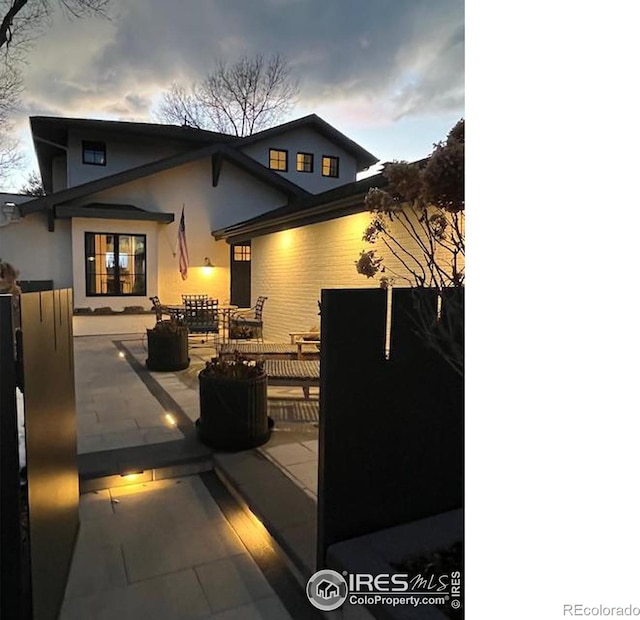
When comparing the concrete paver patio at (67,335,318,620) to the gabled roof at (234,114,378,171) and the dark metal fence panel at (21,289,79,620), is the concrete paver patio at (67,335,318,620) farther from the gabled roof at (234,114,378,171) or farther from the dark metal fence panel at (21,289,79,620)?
the gabled roof at (234,114,378,171)

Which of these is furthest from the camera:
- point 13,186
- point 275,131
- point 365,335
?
point 13,186

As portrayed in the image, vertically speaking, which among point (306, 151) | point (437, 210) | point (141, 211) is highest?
point (306, 151)

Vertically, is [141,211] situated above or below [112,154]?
below

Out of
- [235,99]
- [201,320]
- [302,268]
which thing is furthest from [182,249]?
[235,99]

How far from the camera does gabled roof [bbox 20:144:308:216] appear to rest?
10164mm

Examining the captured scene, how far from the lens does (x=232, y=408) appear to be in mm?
3352

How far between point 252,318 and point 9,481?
8.53 metres

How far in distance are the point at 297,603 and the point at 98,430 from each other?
2.68 m

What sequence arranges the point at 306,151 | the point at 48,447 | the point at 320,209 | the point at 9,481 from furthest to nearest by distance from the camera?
the point at 306,151, the point at 320,209, the point at 48,447, the point at 9,481

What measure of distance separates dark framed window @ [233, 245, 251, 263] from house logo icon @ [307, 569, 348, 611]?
11147 mm

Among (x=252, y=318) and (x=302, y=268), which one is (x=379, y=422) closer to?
(x=302, y=268)
